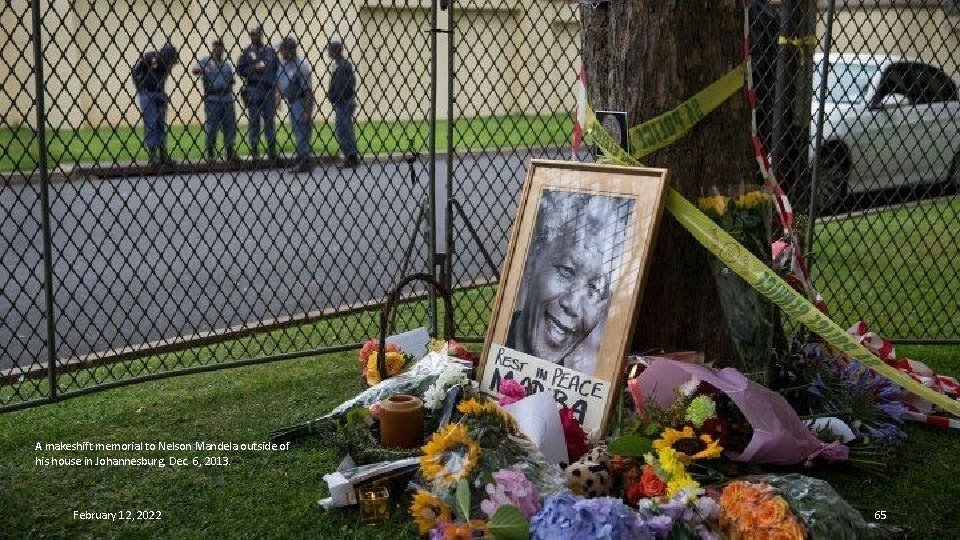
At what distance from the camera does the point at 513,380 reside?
3625 mm

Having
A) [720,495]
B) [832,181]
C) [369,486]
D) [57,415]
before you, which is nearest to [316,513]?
[369,486]

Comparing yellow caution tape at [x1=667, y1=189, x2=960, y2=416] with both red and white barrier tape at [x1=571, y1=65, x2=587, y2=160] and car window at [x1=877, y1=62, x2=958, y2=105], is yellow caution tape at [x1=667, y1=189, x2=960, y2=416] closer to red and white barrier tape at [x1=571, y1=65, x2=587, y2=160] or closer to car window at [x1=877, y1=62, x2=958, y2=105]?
red and white barrier tape at [x1=571, y1=65, x2=587, y2=160]

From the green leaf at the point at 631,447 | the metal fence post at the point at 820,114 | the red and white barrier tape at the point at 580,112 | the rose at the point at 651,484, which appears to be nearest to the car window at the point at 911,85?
the metal fence post at the point at 820,114

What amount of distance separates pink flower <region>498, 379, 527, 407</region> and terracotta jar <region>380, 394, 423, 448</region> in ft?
0.97

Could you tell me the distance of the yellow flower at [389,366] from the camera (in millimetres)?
3975

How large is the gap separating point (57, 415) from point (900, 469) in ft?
10.6

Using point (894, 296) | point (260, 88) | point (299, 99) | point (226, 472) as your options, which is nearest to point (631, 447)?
point (226, 472)

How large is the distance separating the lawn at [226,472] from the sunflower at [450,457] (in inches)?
9.7

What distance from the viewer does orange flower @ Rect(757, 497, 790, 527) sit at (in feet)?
8.66

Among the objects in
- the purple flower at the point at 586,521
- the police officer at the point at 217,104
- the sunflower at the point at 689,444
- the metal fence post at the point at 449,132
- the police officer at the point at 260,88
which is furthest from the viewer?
the police officer at the point at 217,104

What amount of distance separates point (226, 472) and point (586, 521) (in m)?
1.47

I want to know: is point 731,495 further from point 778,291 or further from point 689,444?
point 778,291

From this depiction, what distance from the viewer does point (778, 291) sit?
11.3 ft

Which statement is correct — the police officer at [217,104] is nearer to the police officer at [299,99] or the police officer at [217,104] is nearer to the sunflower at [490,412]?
the police officer at [299,99]
